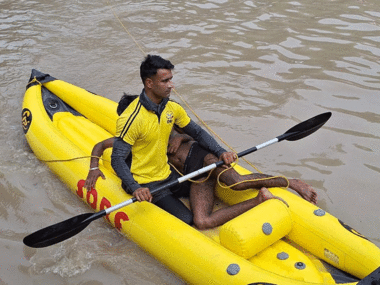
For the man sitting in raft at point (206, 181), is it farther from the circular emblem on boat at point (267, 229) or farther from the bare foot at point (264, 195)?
the circular emblem on boat at point (267, 229)

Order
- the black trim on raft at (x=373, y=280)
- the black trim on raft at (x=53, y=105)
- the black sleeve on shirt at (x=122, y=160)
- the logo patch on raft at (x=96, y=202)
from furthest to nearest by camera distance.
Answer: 1. the black trim on raft at (x=53, y=105)
2. the logo patch on raft at (x=96, y=202)
3. the black sleeve on shirt at (x=122, y=160)
4. the black trim on raft at (x=373, y=280)

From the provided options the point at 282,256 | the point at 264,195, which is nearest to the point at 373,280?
the point at 282,256

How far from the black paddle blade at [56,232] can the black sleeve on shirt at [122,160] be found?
0.39 m

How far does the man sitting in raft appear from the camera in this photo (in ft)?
11.5

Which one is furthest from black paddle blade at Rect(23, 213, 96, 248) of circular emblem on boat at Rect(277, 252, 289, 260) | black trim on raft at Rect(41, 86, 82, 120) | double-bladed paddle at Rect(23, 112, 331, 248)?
black trim on raft at Rect(41, 86, 82, 120)

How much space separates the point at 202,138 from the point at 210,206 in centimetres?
58

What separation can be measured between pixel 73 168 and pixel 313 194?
7.27 feet

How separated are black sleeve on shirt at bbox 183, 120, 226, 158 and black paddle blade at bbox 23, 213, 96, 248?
3.44ft

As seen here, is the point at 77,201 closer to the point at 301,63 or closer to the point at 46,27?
the point at 301,63

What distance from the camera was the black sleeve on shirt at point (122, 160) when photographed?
10.4ft

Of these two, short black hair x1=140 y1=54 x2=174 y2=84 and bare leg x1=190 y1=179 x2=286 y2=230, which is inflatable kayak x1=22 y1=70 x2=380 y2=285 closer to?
bare leg x1=190 y1=179 x2=286 y2=230

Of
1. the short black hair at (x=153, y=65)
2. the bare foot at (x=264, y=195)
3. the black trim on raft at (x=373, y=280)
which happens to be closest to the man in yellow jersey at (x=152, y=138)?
the short black hair at (x=153, y=65)

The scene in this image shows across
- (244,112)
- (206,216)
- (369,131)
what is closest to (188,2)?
(244,112)

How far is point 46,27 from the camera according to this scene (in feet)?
29.3
